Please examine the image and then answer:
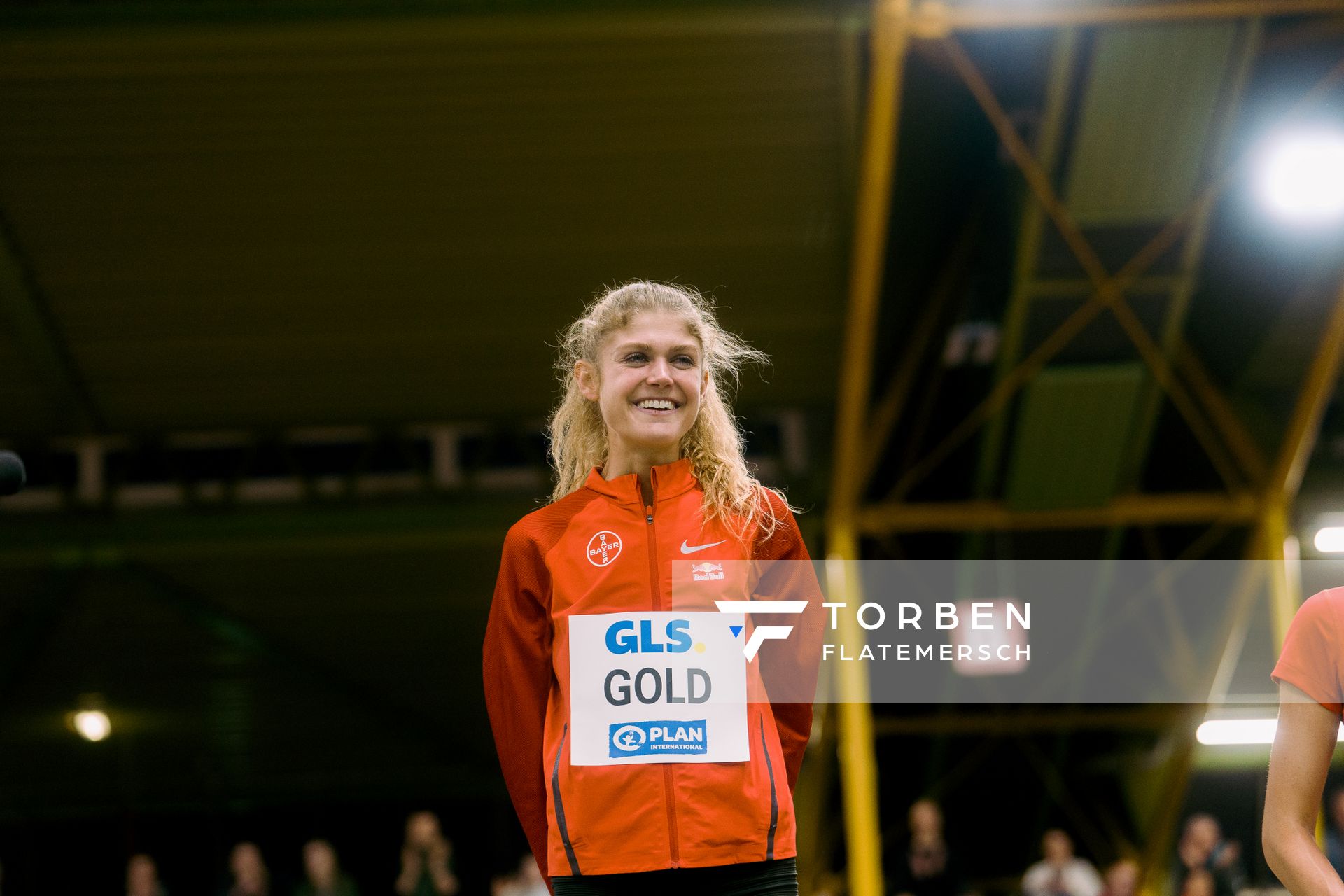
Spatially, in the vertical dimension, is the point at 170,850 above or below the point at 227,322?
below

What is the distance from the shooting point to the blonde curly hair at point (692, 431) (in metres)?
2.31

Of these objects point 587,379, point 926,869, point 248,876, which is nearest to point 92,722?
point 248,876

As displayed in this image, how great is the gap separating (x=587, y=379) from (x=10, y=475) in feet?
3.26

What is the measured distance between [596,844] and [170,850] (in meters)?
16.6

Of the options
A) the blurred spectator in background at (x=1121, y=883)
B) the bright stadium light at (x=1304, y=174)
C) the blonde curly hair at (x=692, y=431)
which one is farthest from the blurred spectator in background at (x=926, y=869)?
the blonde curly hair at (x=692, y=431)

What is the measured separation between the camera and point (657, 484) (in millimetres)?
2311

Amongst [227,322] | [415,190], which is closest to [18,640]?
[227,322]

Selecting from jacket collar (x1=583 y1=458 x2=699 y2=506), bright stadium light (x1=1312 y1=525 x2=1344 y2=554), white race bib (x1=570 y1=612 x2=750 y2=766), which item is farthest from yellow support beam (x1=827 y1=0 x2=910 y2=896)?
white race bib (x1=570 y1=612 x2=750 y2=766)

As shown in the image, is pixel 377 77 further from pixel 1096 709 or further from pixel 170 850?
pixel 170 850

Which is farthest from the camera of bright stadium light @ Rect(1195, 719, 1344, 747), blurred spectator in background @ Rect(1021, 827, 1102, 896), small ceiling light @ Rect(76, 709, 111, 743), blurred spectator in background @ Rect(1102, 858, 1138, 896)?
small ceiling light @ Rect(76, 709, 111, 743)

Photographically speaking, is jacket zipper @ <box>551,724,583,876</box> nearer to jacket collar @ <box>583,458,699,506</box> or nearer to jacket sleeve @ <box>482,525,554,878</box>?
jacket sleeve @ <box>482,525,554,878</box>

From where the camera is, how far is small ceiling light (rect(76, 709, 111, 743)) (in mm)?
14273

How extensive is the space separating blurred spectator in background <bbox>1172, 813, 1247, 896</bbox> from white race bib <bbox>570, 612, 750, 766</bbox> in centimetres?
704

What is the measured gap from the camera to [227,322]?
11.0 meters
